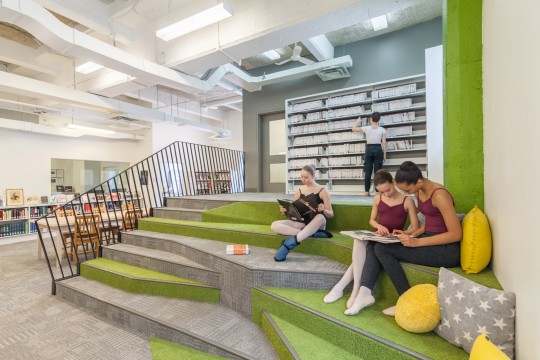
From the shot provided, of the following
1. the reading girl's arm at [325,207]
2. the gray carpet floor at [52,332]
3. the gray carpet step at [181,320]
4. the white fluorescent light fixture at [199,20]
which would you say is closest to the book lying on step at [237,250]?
the gray carpet step at [181,320]

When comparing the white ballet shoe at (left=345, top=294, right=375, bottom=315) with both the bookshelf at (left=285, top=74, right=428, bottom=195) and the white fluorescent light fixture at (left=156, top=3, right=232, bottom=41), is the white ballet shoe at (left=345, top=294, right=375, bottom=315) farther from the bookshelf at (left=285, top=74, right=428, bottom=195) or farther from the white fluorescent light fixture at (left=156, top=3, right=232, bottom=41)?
the bookshelf at (left=285, top=74, right=428, bottom=195)

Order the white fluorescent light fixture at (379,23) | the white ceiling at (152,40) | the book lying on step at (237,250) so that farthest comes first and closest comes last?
the white fluorescent light fixture at (379,23)
the white ceiling at (152,40)
the book lying on step at (237,250)

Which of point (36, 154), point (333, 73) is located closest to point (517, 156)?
point (333, 73)

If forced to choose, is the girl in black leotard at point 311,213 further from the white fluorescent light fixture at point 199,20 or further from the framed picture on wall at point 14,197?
the framed picture on wall at point 14,197

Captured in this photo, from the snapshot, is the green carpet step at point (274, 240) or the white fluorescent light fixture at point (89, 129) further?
the white fluorescent light fixture at point (89, 129)

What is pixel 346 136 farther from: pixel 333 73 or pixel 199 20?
pixel 199 20

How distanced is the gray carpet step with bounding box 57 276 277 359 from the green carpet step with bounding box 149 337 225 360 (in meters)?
0.04

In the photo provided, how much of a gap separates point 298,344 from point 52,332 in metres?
2.54

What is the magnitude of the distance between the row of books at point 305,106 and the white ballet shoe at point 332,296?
4.75m

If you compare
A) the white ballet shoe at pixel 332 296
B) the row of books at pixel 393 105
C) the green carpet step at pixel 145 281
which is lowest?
the green carpet step at pixel 145 281

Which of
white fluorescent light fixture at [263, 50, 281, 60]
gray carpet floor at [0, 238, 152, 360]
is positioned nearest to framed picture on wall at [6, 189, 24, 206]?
gray carpet floor at [0, 238, 152, 360]

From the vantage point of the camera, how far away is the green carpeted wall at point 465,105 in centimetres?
221

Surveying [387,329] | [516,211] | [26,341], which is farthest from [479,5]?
[26,341]

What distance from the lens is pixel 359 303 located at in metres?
1.95
